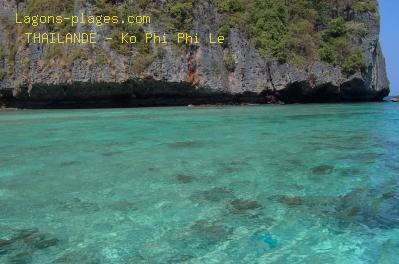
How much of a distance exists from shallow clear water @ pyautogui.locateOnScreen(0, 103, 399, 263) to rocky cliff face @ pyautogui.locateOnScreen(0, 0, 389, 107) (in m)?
15.7

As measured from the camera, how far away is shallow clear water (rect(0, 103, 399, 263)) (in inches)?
138

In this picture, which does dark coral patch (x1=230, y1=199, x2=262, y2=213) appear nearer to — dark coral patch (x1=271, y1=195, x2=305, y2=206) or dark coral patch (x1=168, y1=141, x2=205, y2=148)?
dark coral patch (x1=271, y1=195, x2=305, y2=206)

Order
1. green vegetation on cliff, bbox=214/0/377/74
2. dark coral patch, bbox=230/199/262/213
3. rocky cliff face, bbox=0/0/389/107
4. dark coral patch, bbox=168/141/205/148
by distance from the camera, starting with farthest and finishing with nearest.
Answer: green vegetation on cliff, bbox=214/0/377/74 → rocky cliff face, bbox=0/0/389/107 → dark coral patch, bbox=168/141/205/148 → dark coral patch, bbox=230/199/262/213

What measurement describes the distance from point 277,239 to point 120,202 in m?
1.90

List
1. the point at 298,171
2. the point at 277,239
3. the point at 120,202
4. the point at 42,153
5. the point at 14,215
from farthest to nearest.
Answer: the point at 42,153 < the point at 298,171 < the point at 120,202 < the point at 14,215 < the point at 277,239

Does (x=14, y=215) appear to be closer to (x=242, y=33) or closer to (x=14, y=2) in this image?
(x=242, y=33)

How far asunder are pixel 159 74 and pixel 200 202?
66.1 ft

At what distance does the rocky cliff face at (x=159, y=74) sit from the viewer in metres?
24.4

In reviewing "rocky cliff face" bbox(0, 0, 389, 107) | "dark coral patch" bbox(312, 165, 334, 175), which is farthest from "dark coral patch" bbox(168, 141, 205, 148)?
"rocky cliff face" bbox(0, 0, 389, 107)

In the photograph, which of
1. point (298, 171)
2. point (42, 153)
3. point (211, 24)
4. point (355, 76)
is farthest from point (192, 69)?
point (298, 171)

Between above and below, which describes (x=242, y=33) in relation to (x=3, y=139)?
above

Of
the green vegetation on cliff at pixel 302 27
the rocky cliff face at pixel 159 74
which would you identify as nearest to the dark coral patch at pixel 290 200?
the rocky cliff face at pixel 159 74

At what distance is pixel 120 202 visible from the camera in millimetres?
4848

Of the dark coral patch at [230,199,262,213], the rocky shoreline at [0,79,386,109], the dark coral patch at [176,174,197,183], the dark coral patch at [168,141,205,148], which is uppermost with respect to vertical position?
the rocky shoreline at [0,79,386,109]
